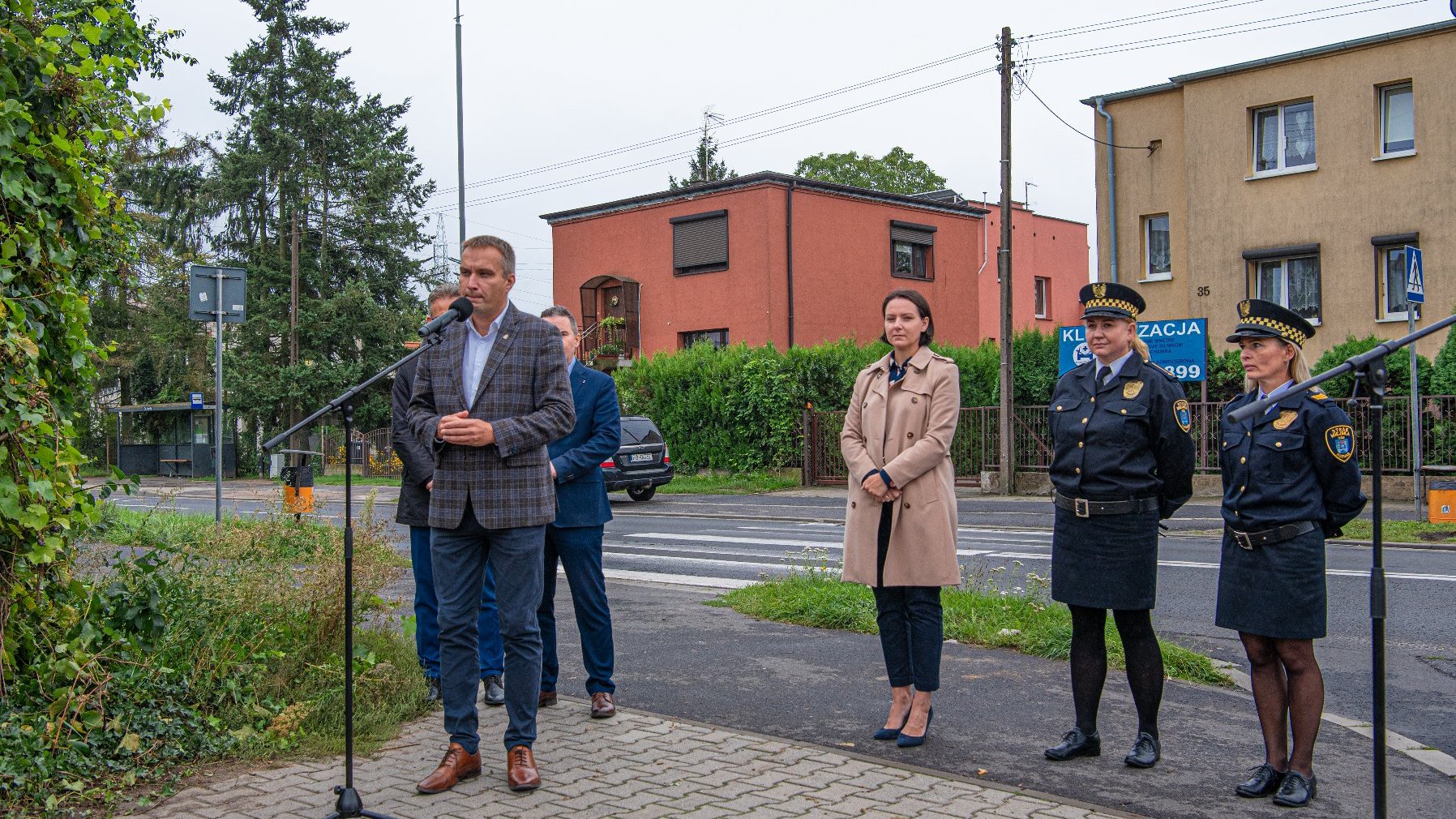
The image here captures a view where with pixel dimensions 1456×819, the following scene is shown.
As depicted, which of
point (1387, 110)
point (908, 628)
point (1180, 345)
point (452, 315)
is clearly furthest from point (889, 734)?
point (1387, 110)

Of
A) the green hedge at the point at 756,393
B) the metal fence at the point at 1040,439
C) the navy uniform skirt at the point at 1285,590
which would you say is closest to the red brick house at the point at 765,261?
the green hedge at the point at 756,393

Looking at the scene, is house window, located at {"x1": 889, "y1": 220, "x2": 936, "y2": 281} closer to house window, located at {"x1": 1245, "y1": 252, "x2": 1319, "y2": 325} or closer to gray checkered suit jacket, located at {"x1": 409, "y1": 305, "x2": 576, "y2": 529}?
house window, located at {"x1": 1245, "y1": 252, "x2": 1319, "y2": 325}

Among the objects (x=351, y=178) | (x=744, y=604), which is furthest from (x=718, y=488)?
(x=351, y=178)

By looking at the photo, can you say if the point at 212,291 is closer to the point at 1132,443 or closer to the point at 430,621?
the point at 430,621

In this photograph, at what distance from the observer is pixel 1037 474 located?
25172 millimetres

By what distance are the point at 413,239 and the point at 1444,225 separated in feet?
106

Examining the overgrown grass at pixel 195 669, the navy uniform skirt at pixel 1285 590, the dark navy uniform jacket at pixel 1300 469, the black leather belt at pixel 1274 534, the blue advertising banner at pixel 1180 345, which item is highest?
the blue advertising banner at pixel 1180 345

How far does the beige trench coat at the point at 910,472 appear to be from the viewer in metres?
5.43

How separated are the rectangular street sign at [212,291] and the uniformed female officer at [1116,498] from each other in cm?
1060

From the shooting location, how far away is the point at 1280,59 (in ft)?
90.4

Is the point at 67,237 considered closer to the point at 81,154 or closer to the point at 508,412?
the point at 81,154

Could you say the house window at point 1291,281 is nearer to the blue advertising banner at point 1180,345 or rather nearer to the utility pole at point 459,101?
the blue advertising banner at point 1180,345

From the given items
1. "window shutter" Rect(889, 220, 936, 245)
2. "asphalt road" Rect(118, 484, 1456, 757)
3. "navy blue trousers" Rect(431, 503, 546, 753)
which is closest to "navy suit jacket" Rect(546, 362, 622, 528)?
"navy blue trousers" Rect(431, 503, 546, 753)

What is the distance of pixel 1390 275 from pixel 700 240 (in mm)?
20376
